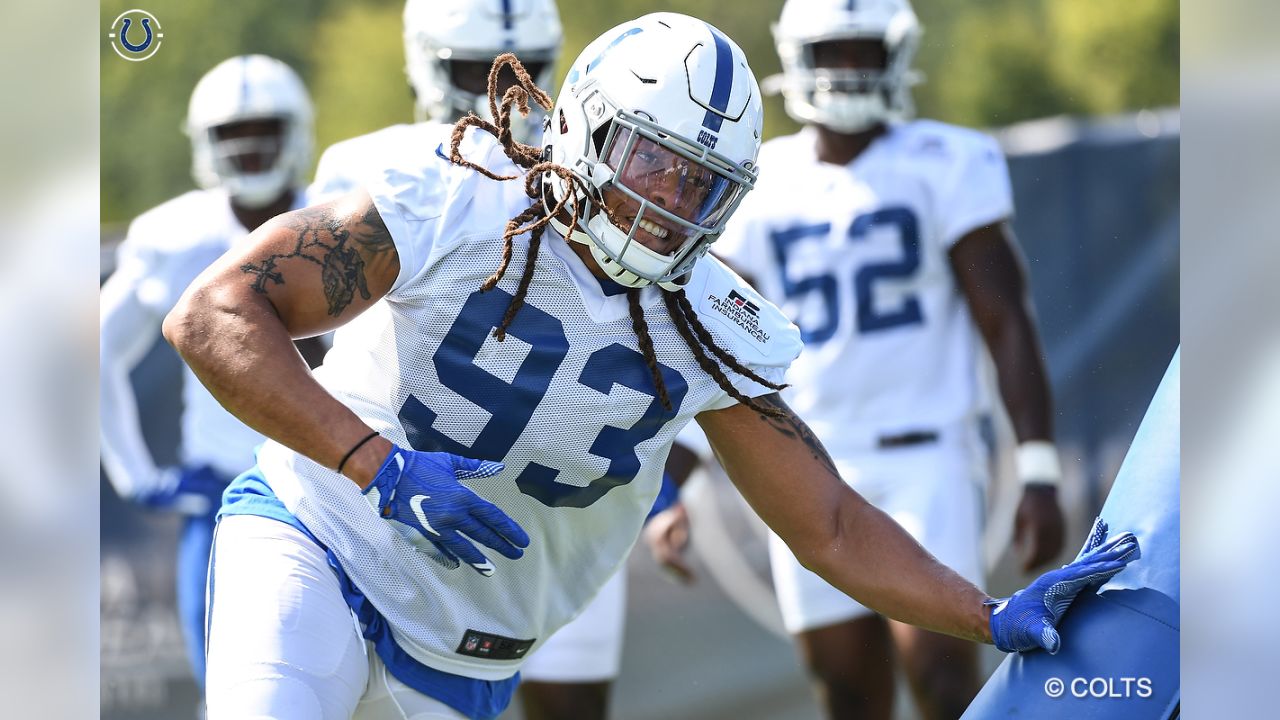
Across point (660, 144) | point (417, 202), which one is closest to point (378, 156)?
point (417, 202)

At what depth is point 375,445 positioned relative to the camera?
216cm

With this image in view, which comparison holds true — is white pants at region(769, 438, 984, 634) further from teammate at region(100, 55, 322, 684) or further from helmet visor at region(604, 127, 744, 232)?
helmet visor at region(604, 127, 744, 232)

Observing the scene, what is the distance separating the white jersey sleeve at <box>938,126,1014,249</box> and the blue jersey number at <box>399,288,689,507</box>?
1715mm

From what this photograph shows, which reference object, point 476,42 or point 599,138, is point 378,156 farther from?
point 476,42

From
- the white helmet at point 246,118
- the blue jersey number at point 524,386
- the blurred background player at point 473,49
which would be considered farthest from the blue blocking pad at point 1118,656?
the white helmet at point 246,118

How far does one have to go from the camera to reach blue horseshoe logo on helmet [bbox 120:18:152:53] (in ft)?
12.2

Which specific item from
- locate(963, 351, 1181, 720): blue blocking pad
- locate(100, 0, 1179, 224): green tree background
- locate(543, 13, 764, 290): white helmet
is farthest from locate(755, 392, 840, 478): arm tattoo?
locate(100, 0, 1179, 224): green tree background

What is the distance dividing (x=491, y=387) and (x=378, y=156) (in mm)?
445

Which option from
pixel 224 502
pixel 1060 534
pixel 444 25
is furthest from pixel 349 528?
pixel 1060 534

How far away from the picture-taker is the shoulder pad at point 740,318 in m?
2.54

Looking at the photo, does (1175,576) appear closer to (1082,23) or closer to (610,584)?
(610,584)

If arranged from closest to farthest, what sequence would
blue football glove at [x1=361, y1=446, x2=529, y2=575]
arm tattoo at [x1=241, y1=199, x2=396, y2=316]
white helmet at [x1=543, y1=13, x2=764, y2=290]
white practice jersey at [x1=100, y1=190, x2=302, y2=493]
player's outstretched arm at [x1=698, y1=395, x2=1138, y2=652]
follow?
blue football glove at [x1=361, y1=446, x2=529, y2=575] < arm tattoo at [x1=241, y1=199, x2=396, y2=316] < white helmet at [x1=543, y1=13, x2=764, y2=290] < player's outstretched arm at [x1=698, y1=395, x2=1138, y2=652] < white practice jersey at [x1=100, y1=190, x2=302, y2=493]
